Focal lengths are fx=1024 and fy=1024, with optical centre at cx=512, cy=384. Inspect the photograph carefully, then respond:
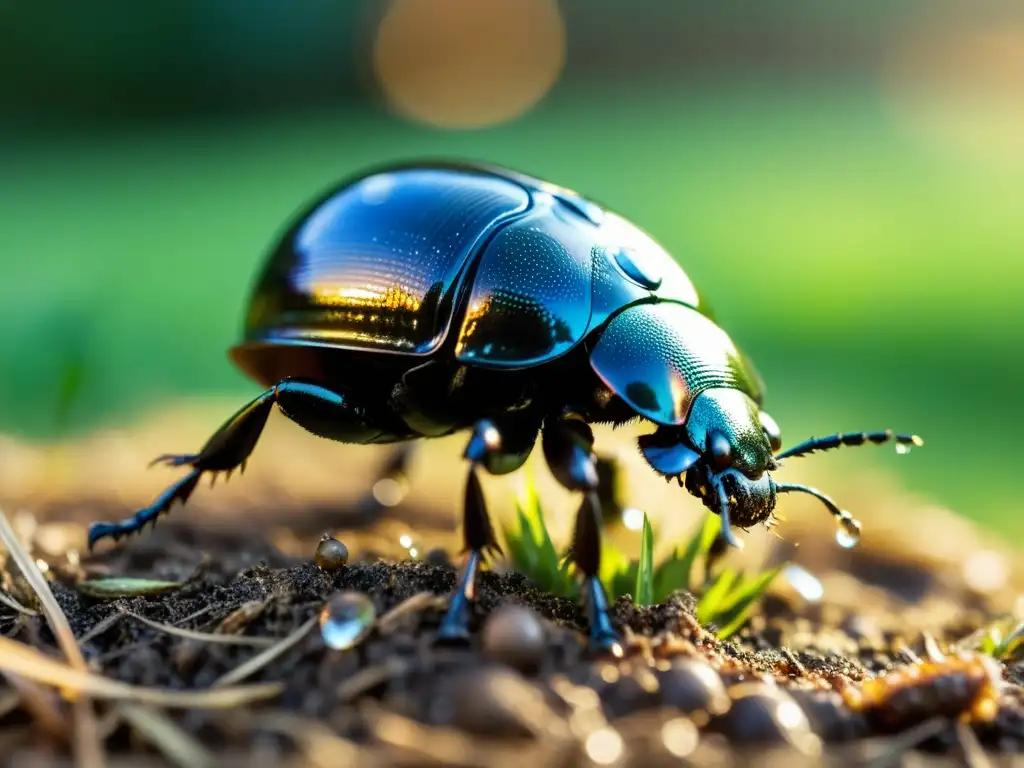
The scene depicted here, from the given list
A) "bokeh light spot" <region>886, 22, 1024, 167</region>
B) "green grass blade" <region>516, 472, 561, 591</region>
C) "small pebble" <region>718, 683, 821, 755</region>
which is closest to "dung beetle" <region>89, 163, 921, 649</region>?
"green grass blade" <region>516, 472, 561, 591</region>

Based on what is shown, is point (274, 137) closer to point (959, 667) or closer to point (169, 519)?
point (169, 519)

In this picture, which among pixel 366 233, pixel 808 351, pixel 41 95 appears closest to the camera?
pixel 366 233

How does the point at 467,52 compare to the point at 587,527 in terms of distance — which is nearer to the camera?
the point at 587,527

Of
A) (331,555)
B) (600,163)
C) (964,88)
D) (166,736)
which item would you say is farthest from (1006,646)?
(964,88)

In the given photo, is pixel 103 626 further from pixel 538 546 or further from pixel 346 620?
pixel 538 546

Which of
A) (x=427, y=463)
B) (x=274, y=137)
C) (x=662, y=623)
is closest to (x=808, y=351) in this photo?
(x=427, y=463)
